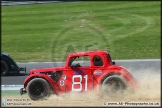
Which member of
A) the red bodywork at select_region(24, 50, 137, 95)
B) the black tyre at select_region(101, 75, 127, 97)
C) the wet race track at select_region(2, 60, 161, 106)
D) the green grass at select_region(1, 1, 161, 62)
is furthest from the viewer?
the green grass at select_region(1, 1, 161, 62)

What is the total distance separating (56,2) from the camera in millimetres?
32312

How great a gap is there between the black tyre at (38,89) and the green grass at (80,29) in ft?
22.8

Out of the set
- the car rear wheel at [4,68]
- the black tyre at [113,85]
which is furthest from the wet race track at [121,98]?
the car rear wheel at [4,68]

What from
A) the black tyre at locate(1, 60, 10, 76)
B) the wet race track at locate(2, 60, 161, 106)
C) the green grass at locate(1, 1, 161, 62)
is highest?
the green grass at locate(1, 1, 161, 62)

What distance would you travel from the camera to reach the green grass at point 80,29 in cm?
1988

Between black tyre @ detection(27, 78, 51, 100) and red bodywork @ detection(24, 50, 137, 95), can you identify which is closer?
red bodywork @ detection(24, 50, 137, 95)

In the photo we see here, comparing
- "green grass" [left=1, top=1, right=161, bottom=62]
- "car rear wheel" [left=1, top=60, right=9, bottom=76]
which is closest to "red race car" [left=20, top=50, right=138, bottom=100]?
"car rear wheel" [left=1, top=60, right=9, bottom=76]

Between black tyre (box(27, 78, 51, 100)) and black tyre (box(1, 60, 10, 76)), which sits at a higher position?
black tyre (box(1, 60, 10, 76))

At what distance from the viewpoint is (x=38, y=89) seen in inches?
458

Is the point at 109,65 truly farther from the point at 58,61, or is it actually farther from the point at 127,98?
the point at 58,61

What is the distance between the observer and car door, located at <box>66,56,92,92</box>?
1137cm

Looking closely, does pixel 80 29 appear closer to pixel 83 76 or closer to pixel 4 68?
pixel 4 68

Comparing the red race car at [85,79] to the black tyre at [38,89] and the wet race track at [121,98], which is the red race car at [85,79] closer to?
the black tyre at [38,89]

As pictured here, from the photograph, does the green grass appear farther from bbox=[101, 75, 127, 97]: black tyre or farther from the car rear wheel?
bbox=[101, 75, 127, 97]: black tyre
